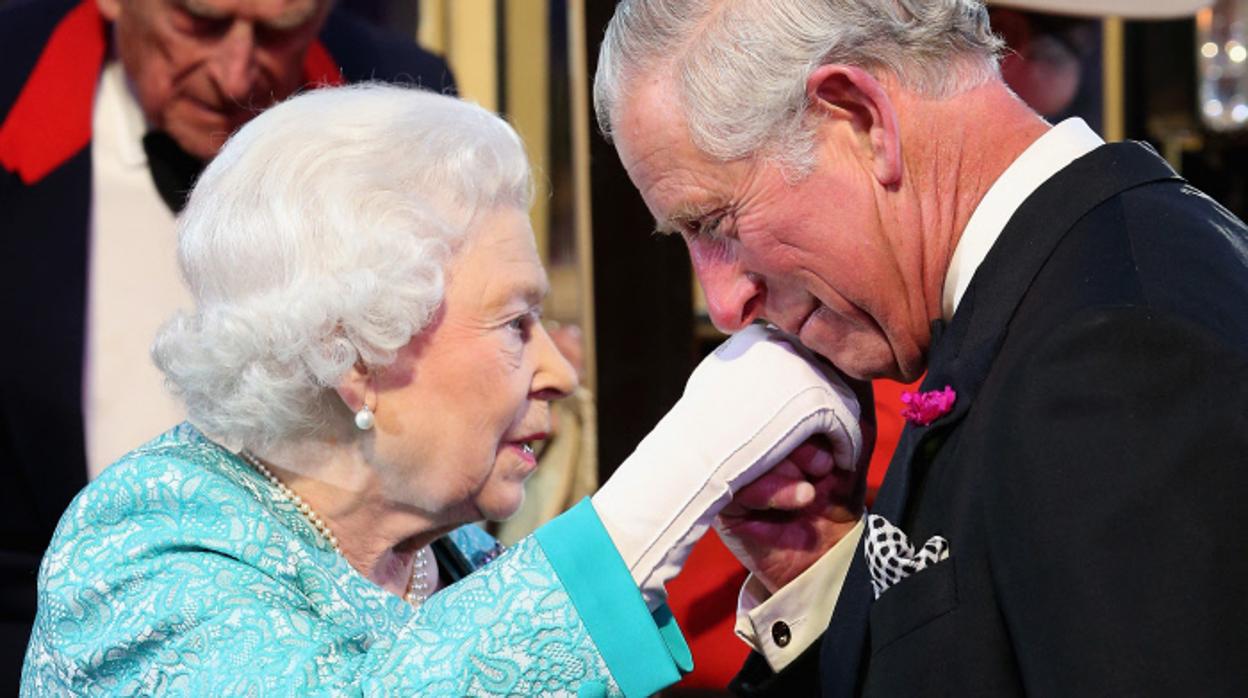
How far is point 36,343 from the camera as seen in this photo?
8.45ft

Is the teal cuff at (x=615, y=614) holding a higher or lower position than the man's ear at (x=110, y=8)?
lower

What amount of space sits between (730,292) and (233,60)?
53.2 inches

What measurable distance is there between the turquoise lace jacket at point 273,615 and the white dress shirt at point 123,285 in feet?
3.12

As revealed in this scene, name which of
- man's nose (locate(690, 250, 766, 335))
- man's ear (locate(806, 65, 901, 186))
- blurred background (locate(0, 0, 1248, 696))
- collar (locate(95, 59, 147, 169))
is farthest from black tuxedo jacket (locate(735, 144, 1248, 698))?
collar (locate(95, 59, 147, 169))

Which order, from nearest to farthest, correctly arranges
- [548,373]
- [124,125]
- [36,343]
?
[548,373] → [36,343] → [124,125]

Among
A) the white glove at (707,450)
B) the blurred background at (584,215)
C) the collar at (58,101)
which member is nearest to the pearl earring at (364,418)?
the white glove at (707,450)

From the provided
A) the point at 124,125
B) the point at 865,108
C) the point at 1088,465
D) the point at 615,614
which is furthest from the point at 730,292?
the point at 124,125

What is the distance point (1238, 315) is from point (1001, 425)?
0.66ft

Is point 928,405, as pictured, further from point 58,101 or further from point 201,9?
point 58,101

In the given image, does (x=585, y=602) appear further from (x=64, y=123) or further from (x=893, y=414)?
(x=64, y=123)

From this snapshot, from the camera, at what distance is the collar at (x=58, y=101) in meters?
2.61

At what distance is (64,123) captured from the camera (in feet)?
8.69

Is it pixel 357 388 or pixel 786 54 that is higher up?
pixel 786 54

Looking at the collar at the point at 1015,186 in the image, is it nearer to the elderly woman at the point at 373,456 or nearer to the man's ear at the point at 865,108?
the man's ear at the point at 865,108
